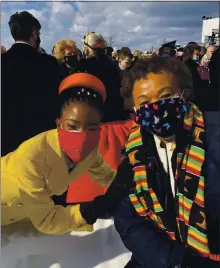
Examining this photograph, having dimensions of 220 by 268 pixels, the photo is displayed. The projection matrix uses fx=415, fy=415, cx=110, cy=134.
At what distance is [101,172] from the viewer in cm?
212

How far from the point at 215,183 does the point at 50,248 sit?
957mm

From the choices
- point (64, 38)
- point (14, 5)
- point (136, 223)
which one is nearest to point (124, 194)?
point (136, 223)

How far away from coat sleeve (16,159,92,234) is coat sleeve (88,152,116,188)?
184 mm

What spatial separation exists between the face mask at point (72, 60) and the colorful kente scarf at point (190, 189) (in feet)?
1.84

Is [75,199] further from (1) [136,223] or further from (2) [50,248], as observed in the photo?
(1) [136,223]

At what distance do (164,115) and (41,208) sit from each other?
0.85m

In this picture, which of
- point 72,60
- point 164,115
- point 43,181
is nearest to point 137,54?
point 72,60

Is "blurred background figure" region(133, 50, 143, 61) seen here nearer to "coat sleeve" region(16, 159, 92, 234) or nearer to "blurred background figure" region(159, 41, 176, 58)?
"blurred background figure" region(159, 41, 176, 58)

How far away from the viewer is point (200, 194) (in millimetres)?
1562

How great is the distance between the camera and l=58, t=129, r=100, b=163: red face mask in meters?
1.95

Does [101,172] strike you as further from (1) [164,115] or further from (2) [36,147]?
(1) [164,115]

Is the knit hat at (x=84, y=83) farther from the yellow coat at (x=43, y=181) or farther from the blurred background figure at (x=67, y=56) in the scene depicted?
the yellow coat at (x=43, y=181)

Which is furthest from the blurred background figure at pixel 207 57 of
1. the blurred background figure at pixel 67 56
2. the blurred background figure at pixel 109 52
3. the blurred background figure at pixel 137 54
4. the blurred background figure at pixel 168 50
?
the blurred background figure at pixel 67 56

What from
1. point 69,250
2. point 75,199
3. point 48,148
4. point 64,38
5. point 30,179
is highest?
point 64,38
